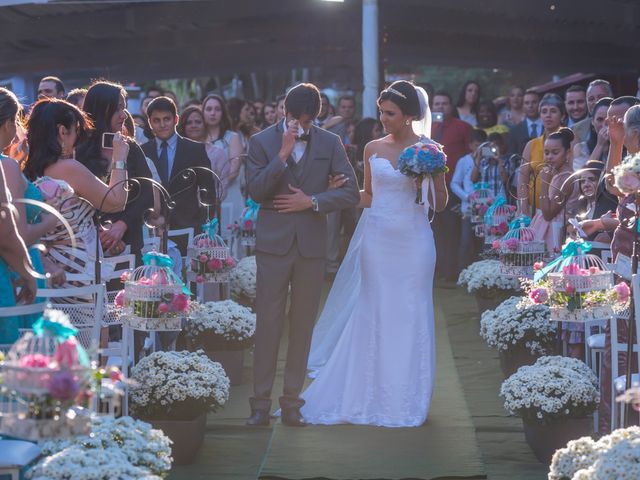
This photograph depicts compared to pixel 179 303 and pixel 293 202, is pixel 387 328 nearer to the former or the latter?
pixel 293 202

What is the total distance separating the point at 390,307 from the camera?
852 centimetres

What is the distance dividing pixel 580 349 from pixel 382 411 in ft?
5.08

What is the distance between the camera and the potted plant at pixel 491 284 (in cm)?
1166

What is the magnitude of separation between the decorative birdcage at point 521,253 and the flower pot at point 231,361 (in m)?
2.09

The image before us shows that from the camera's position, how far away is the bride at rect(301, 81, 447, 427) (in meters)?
8.38

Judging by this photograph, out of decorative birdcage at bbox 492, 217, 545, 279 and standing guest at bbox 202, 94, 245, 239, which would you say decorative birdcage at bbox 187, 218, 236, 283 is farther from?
standing guest at bbox 202, 94, 245, 239

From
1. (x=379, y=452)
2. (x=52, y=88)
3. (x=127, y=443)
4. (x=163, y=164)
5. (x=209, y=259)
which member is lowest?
(x=379, y=452)

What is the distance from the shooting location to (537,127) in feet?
48.0

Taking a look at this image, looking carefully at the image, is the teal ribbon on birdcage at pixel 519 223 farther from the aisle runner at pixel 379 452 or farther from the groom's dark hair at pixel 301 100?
the groom's dark hair at pixel 301 100

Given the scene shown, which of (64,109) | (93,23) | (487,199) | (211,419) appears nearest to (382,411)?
(211,419)

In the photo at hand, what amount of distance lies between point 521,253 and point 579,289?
280cm

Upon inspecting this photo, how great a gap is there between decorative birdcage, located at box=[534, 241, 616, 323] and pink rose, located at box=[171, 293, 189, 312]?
77.3 inches

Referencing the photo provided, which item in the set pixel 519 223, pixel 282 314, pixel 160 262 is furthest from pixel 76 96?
pixel 519 223

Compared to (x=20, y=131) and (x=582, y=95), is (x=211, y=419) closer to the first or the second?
(x=20, y=131)
